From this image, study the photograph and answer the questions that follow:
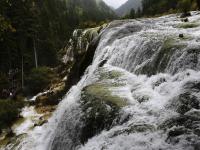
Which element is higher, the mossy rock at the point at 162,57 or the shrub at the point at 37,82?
the mossy rock at the point at 162,57

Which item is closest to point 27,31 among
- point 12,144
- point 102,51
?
point 102,51

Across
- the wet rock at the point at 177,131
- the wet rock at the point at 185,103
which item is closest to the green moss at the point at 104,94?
the wet rock at the point at 185,103

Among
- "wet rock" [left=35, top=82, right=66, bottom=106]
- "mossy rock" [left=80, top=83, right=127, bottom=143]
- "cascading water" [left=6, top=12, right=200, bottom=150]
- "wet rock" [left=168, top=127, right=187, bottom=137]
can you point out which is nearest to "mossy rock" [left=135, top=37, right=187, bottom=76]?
"cascading water" [left=6, top=12, right=200, bottom=150]

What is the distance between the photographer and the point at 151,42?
1848cm

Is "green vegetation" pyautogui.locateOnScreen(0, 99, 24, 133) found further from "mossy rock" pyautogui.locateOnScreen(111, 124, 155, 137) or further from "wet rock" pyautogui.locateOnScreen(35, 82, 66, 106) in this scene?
"mossy rock" pyautogui.locateOnScreen(111, 124, 155, 137)

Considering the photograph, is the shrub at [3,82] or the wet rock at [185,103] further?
the shrub at [3,82]

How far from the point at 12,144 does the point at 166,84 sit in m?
10.7

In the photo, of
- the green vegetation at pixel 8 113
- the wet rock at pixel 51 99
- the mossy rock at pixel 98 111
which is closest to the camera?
the mossy rock at pixel 98 111

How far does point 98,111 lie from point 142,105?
1.54m

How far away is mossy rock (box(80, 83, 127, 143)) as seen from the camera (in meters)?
12.0

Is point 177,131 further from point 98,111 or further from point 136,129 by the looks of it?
point 98,111

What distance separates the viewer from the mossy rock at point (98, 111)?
474 inches

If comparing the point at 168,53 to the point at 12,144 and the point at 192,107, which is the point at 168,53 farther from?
the point at 12,144

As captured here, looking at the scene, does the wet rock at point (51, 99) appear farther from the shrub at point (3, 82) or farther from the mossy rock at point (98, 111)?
the mossy rock at point (98, 111)
